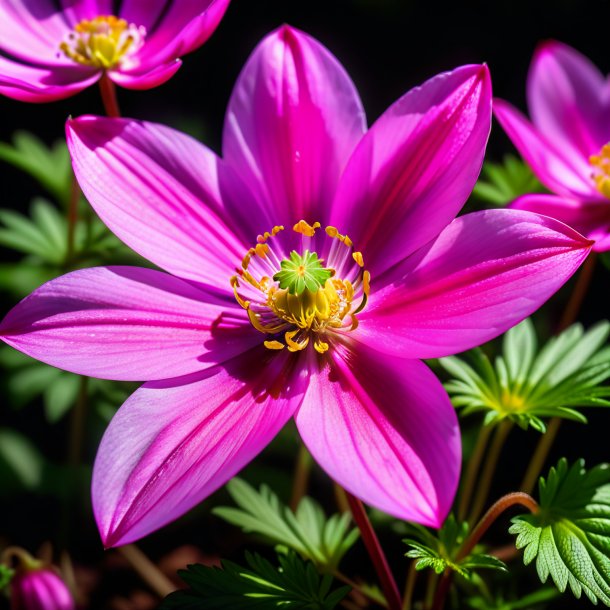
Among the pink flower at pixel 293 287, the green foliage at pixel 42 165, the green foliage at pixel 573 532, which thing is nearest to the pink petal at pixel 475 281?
the pink flower at pixel 293 287

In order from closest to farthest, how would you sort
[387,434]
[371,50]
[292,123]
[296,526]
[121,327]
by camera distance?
[387,434] → [121,327] → [292,123] → [296,526] → [371,50]

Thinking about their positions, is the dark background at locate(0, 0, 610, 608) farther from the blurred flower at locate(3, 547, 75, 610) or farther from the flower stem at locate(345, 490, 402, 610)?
the flower stem at locate(345, 490, 402, 610)

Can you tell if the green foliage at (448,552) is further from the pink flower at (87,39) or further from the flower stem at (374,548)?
the pink flower at (87,39)

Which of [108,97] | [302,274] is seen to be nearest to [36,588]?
[302,274]

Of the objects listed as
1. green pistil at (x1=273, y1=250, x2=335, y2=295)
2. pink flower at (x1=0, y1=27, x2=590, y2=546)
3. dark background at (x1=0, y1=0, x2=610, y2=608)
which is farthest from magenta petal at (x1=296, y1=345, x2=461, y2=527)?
→ dark background at (x1=0, y1=0, x2=610, y2=608)

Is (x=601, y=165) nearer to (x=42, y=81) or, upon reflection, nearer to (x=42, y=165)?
(x=42, y=81)
